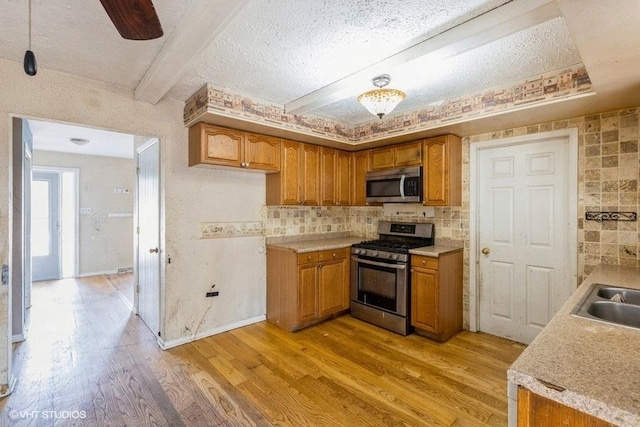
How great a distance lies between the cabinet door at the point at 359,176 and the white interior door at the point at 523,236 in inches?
52.9

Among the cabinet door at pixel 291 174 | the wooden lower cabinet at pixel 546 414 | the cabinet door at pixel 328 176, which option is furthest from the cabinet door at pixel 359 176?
the wooden lower cabinet at pixel 546 414

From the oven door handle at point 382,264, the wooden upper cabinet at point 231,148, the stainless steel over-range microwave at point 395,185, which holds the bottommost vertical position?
the oven door handle at point 382,264

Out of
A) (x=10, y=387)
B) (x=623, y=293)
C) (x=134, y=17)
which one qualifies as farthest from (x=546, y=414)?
(x=10, y=387)

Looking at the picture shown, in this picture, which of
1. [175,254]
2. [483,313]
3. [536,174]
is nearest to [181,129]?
[175,254]

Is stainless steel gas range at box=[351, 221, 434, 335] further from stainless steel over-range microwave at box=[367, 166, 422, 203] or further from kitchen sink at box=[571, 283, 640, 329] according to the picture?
kitchen sink at box=[571, 283, 640, 329]

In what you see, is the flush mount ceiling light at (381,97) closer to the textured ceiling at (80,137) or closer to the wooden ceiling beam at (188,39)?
the wooden ceiling beam at (188,39)

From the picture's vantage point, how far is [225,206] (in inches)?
134

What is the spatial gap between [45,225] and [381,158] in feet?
20.7

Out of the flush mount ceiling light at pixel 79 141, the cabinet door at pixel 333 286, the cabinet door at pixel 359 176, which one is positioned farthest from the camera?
the flush mount ceiling light at pixel 79 141

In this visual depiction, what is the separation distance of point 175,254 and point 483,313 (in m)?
3.30

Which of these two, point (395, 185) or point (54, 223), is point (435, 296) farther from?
point (54, 223)

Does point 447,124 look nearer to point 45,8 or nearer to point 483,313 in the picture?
point 483,313

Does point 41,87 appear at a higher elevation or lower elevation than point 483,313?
higher

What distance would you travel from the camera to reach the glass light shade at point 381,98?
2330 millimetres
